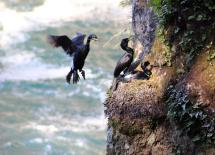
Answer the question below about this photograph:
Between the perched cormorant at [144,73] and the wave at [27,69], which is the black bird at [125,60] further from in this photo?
the wave at [27,69]

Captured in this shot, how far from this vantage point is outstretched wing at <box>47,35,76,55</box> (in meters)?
10.1

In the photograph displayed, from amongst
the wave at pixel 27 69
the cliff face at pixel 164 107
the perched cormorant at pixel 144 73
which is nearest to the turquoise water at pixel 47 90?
the wave at pixel 27 69

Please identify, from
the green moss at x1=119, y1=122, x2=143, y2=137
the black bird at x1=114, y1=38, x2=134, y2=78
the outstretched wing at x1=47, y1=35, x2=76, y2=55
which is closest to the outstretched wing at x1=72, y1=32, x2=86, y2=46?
the outstretched wing at x1=47, y1=35, x2=76, y2=55

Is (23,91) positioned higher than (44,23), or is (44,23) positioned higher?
(44,23)

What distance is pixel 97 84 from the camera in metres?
42.0

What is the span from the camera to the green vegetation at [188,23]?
8656 mm

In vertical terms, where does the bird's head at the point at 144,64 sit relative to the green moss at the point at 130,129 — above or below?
above

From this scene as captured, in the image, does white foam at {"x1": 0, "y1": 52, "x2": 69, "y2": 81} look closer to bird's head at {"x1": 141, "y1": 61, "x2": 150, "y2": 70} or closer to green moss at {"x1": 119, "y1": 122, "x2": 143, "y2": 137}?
bird's head at {"x1": 141, "y1": 61, "x2": 150, "y2": 70}

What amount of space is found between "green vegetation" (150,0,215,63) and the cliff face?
0.11 m

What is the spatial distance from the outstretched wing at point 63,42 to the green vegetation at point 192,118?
2.09 m

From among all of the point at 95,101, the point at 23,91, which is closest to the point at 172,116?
the point at 95,101

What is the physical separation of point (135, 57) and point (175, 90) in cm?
183

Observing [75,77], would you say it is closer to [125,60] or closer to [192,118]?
[125,60]

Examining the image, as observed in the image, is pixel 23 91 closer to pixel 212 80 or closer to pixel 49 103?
pixel 49 103
